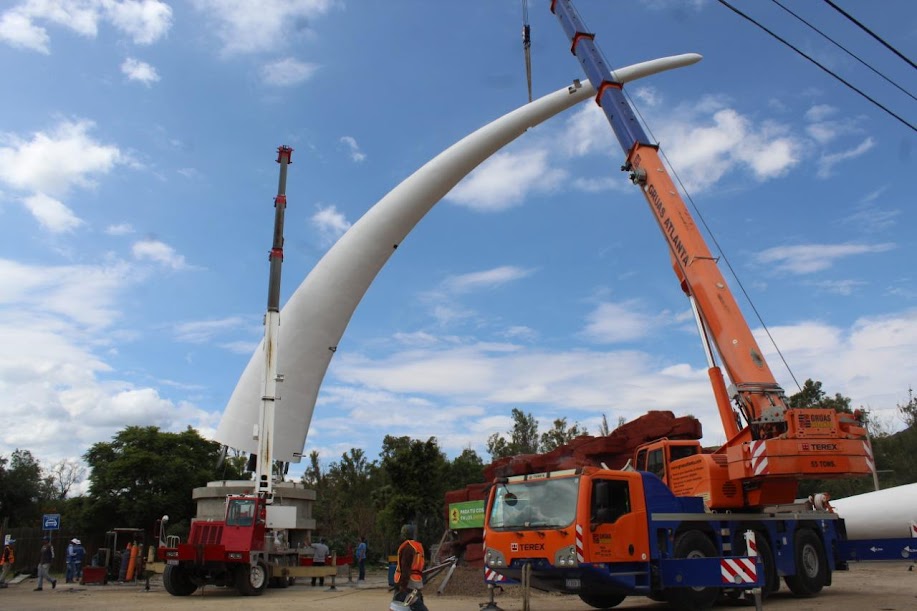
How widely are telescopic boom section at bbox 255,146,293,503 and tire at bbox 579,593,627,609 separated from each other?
881cm

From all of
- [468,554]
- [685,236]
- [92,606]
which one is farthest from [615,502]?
[468,554]

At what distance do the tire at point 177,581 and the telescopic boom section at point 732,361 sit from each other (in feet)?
38.6

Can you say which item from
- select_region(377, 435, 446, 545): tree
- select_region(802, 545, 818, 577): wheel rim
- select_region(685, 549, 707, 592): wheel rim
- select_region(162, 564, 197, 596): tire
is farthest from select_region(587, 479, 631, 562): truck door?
select_region(377, 435, 446, 545): tree

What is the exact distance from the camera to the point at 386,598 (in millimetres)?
14914

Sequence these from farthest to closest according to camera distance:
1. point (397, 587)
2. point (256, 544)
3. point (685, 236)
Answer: point (256, 544), point (685, 236), point (397, 587)

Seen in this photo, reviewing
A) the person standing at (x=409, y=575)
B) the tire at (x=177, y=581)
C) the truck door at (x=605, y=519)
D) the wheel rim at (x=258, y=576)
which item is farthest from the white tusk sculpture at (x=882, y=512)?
the person standing at (x=409, y=575)

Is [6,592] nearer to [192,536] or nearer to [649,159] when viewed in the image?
[192,536]

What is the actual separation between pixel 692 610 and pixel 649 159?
7.84 meters

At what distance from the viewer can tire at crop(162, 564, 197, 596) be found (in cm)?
1596

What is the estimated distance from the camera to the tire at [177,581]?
1596 cm

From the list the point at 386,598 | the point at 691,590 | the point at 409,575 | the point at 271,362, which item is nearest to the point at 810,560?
the point at 691,590

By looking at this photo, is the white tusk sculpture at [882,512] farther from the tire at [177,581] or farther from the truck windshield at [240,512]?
the tire at [177,581]

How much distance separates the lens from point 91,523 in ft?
119

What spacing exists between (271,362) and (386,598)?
295 inches
